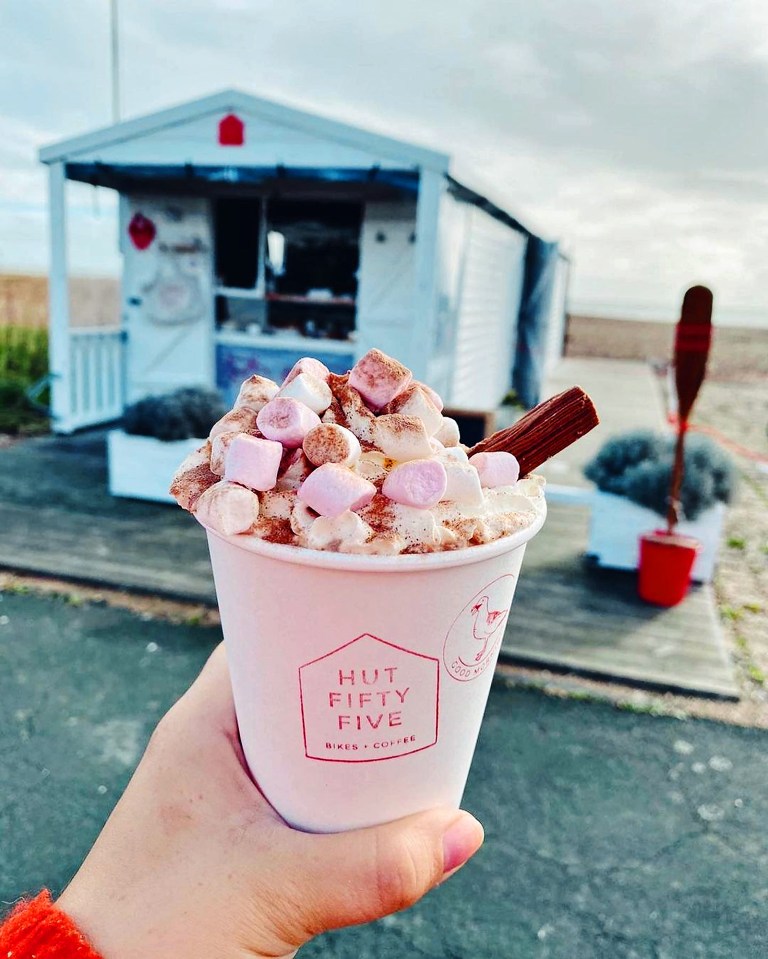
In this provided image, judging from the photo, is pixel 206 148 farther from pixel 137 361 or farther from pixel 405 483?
pixel 405 483

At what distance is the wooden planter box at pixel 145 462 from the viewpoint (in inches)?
244

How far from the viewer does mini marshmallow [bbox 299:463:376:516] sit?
1.20 m

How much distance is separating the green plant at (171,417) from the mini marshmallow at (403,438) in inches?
199

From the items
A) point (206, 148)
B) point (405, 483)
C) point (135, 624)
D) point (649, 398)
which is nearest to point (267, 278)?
point (206, 148)

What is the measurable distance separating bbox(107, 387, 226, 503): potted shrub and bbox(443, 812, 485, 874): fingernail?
506 centimetres

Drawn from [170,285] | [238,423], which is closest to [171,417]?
[170,285]

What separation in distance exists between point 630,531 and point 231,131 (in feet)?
16.3

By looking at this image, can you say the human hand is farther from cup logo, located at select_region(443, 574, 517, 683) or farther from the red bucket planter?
the red bucket planter

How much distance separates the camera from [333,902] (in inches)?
50.5

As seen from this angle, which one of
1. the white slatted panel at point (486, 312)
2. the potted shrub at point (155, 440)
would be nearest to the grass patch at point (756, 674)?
the potted shrub at point (155, 440)

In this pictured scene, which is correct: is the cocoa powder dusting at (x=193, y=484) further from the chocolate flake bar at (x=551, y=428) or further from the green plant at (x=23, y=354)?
the green plant at (x=23, y=354)

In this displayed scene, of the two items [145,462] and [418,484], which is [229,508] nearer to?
[418,484]

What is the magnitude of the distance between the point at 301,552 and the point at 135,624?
11.5 ft

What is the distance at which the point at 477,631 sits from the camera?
4.50 feet
